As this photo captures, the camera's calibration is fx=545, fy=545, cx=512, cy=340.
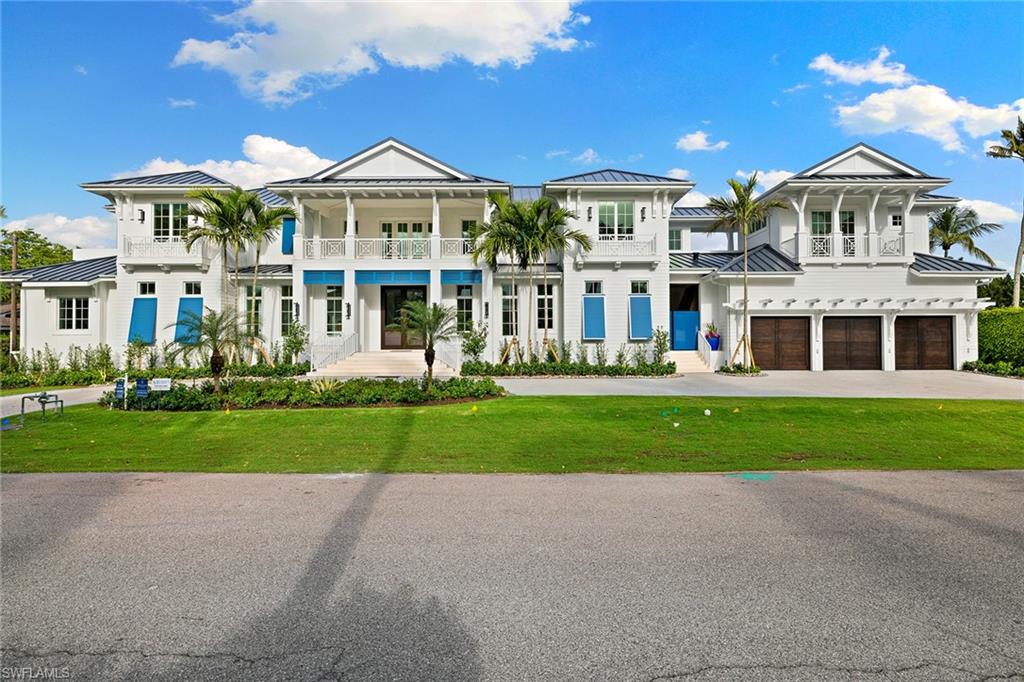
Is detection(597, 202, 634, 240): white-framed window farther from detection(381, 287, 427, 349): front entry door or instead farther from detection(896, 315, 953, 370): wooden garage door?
detection(896, 315, 953, 370): wooden garage door

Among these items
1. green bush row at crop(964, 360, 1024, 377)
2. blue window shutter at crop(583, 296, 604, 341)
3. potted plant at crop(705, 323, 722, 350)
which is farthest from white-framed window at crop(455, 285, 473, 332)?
green bush row at crop(964, 360, 1024, 377)

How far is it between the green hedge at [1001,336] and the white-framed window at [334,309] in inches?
1110

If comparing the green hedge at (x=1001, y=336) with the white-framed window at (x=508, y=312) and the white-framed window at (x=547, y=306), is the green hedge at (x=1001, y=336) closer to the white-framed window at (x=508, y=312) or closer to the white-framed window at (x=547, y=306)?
the white-framed window at (x=547, y=306)

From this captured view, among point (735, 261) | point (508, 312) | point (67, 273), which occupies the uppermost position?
point (735, 261)

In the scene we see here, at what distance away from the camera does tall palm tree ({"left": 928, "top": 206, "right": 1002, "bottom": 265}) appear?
109 ft

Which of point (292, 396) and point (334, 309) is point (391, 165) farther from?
point (292, 396)

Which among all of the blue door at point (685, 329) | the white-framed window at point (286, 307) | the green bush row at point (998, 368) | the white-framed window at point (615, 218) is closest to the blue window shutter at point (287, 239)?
the white-framed window at point (286, 307)

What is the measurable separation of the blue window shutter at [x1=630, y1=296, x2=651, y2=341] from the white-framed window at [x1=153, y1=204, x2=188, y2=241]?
2029cm

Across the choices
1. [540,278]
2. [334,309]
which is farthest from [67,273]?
[540,278]

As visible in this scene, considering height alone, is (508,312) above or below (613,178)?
below

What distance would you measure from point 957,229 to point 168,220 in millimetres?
44320

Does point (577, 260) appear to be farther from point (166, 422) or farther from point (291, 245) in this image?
point (166, 422)

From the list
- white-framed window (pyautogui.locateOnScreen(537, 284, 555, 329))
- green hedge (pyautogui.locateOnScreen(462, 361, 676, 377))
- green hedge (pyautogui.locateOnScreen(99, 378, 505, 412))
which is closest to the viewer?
green hedge (pyautogui.locateOnScreen(99, 378, 505, 412))

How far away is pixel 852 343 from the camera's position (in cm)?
2406
